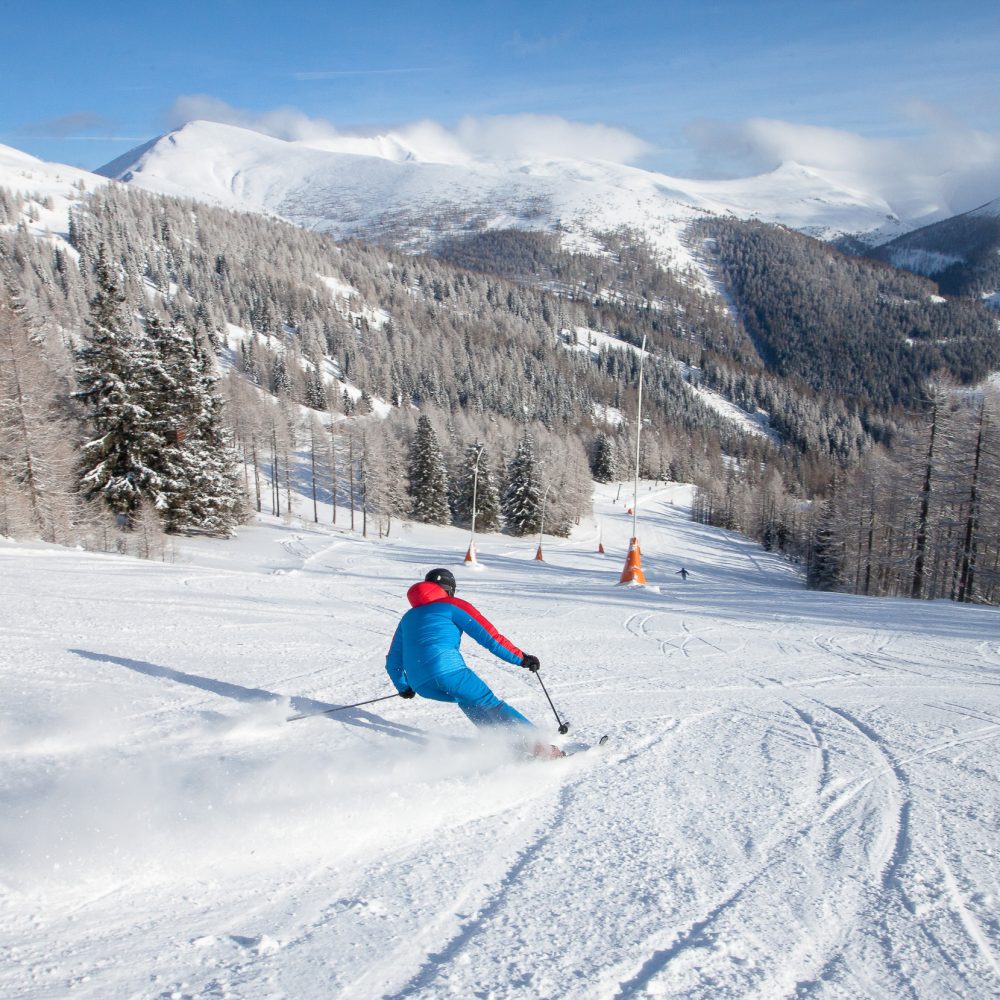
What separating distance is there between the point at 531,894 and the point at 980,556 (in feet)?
101

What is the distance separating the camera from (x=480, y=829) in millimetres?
3906

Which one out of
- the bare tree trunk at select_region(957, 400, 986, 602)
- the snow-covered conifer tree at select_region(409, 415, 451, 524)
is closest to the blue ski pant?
→ the bare tree trunk at select_region(957, 400, 986, 602)

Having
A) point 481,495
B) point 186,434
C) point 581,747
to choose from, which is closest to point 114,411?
point 186,434

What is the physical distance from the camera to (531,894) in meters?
3.23

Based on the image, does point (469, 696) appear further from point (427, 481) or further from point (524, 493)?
point (427, 481)

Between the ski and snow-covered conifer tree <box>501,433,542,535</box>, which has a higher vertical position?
snow-covered conifer tree <box>501,433,542,535</box>

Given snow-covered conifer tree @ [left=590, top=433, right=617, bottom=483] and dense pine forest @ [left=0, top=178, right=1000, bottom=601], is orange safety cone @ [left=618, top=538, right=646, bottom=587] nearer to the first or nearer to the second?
dense pine forest @ [left=0, top=178, right=1000, bottom=601]

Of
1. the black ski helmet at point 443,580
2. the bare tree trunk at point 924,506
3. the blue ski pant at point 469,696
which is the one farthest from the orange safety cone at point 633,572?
the bare tree trunk at point 924,506

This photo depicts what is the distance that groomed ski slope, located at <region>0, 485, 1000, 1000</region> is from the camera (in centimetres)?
268

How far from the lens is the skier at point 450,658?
16.3ft

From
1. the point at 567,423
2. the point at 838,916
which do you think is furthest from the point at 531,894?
the point at 567,423

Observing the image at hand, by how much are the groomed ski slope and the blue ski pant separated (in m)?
0.24

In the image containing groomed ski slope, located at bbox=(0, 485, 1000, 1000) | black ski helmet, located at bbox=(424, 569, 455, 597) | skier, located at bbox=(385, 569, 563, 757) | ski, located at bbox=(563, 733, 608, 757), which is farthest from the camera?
black ski helmet, located at bbox=(424, 569, 455, 597)

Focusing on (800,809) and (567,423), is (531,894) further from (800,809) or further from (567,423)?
(567,423)
